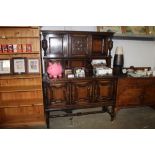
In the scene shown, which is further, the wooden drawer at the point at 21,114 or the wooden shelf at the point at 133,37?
the wooden shelf at the point at 133,37

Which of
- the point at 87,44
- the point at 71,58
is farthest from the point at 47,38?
the point at 87,44

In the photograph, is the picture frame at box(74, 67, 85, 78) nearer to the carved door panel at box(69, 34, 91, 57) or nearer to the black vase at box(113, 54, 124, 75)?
the carved door panel at box(69, 34, 91, 57)

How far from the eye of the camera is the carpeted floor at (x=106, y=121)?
2.71 metres

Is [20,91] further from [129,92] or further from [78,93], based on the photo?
[129,92]

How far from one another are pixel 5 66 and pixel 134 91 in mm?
2409

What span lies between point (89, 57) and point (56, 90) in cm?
96

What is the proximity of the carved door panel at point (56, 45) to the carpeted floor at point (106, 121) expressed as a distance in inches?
50.2

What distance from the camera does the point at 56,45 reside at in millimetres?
2855

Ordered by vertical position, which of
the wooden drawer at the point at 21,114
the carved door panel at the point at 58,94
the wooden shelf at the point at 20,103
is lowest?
the wooden drawer at the point at 21,114

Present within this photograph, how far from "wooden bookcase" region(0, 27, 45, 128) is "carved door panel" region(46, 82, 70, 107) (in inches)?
7.8

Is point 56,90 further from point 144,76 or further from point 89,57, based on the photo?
point 144,76

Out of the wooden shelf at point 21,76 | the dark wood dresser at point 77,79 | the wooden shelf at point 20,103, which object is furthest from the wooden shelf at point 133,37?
the wooden shelf at point 20,103

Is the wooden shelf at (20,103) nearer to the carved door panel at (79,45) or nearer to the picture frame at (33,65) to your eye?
the picture frame at (33,65)

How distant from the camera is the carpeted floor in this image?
8.90 feet
